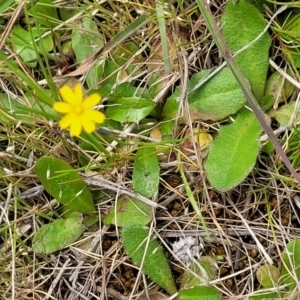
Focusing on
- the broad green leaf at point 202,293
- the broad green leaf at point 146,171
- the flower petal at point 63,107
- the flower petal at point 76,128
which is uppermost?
the flower petal at point 63,107

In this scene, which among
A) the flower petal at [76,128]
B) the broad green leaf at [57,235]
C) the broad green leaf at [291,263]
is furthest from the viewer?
the broad green leaf at [57,235]

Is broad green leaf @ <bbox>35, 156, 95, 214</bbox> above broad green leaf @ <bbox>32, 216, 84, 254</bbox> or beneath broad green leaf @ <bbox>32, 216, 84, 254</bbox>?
above

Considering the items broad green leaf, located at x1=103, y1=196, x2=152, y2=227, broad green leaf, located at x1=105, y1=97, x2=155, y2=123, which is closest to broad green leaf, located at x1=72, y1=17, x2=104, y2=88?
broad green leaf, located at x1=105, y1=97, x2=155, y2=123

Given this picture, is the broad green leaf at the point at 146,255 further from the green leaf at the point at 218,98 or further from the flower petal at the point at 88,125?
the flower petal at the point at 88,125

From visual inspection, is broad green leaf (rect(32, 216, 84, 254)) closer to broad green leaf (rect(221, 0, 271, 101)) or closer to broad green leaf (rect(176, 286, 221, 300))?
broad green leaf (rect(176, 286, 221, 300))

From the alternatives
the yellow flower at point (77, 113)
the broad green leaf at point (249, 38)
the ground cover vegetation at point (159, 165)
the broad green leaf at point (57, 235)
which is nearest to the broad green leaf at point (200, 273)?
the ground cover vegetation at point (159, 165)

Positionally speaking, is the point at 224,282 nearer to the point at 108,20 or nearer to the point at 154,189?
the point at 154,189

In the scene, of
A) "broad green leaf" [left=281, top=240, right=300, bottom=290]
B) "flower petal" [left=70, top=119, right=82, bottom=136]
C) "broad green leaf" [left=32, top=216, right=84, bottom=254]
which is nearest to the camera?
"flower petal" [left=70, top=119, right=82, bottom=136]

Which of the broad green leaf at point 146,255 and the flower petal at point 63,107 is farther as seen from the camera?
the broad green leaf at point 146,255
